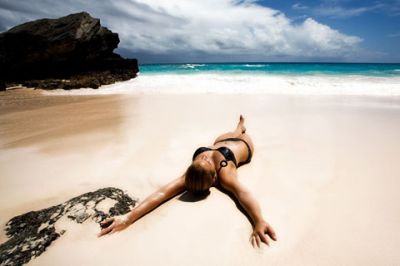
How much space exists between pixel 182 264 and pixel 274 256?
754mm

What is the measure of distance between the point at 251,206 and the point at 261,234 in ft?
1.20

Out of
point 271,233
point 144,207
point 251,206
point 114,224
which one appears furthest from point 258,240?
point 114,224

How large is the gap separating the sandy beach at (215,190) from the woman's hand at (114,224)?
0.28 feet

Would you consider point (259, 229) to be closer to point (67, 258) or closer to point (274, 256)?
point (274, 256)

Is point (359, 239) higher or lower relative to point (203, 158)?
lower

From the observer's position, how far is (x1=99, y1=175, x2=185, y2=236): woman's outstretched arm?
7.98 ft

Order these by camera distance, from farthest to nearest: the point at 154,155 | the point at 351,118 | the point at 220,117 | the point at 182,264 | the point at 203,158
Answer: the point at 220,117 < the point at 351,118 < the point at 154,155 < the point at 203,158 < the point at 182,264

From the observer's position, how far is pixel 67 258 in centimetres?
208

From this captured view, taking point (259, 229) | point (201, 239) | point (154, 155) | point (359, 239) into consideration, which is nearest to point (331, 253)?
point (359, 239)

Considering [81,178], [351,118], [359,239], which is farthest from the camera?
[351,118]

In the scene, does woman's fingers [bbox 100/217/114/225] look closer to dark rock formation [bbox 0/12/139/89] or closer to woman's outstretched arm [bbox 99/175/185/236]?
woman's outstretched arm [bbox 99/175/185/236]

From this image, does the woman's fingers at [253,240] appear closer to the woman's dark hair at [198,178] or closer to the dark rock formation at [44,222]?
the woman's dark hair at [198,178]

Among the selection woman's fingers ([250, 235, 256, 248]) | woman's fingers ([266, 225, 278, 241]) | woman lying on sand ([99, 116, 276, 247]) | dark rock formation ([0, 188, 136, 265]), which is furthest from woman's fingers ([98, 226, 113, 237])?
woman's fingers ([266, 225, 278, 241])

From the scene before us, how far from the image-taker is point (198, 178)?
2.85 meters
